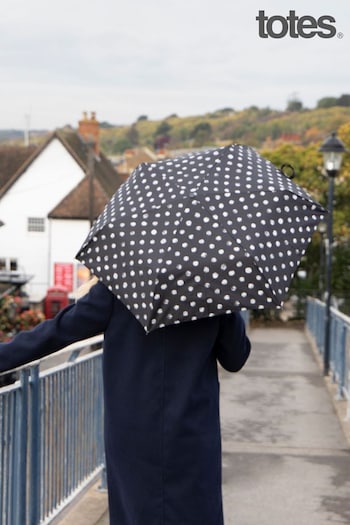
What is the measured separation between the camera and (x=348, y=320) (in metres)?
11.4

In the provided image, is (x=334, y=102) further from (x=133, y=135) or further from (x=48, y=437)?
(x=48, y=437)

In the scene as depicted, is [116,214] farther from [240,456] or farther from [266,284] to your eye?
[240,456]

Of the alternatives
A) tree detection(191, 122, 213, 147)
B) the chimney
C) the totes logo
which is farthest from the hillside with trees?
the totes logo

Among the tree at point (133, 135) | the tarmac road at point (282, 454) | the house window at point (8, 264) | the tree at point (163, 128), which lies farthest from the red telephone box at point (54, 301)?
the tree at point (163, 128)

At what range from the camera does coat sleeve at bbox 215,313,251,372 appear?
376 cm

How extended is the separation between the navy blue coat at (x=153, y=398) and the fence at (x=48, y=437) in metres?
0.77

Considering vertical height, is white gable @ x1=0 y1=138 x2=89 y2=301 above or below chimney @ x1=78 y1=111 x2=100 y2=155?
below

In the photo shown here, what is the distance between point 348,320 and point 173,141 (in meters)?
163

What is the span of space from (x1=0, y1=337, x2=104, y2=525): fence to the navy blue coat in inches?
30.2

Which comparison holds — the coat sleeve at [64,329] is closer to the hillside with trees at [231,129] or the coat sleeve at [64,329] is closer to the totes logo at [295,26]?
the totes logo at [295,26]

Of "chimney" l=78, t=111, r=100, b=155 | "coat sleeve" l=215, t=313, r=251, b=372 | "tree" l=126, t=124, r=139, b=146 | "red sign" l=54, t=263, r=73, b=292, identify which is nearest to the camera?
"coat sleeve" l=215, t=313, r=251, b=372

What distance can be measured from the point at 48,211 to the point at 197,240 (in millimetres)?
52192

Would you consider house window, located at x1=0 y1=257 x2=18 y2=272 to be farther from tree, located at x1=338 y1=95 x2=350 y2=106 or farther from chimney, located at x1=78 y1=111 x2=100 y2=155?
tree, located at x1=338 y1=95 x2=350 y2=106

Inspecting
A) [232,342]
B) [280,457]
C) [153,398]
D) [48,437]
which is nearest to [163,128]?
[280,457]
